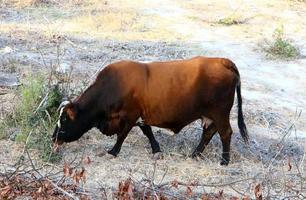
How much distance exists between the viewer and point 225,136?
786cm

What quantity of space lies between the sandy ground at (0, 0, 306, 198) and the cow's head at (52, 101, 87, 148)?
20 cm

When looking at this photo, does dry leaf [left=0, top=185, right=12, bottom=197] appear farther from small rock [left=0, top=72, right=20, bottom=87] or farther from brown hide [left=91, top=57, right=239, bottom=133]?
small rock [left=0, top=72, right=20, bottom=87]

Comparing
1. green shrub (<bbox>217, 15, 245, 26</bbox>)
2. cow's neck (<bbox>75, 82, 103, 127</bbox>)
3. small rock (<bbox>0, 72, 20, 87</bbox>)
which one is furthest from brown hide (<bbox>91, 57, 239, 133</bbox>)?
green shrub (<bbox>217, 15, 245, 26</bbox>)

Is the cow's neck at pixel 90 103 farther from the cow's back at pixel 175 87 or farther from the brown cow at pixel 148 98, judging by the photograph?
the cow's back at pixel 175 87

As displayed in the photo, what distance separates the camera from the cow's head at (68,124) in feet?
24.8

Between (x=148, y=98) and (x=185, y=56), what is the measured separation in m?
5.24

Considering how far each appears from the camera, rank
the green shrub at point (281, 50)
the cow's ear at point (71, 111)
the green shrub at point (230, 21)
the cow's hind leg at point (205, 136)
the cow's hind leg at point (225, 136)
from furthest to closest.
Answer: the green shrub at point (230, 21), the green shrub at point (281, 50), the cow's hind leg at point (205, 136), the cow's hind leg at point (225, 136), the cow's ear at point (71, 111)

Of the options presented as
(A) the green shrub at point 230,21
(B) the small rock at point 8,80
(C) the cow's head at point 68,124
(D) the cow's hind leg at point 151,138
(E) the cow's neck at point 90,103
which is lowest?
(A) the green shrub at point 230,21

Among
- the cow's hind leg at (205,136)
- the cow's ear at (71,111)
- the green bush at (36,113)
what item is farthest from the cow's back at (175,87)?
the green bush at (36,113)

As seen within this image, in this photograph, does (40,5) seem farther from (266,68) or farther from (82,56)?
(266,68)

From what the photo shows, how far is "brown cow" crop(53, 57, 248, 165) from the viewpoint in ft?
24.8

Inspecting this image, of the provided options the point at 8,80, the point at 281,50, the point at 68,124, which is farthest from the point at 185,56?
the point at 68,124

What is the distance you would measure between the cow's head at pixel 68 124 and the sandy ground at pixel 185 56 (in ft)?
0.67

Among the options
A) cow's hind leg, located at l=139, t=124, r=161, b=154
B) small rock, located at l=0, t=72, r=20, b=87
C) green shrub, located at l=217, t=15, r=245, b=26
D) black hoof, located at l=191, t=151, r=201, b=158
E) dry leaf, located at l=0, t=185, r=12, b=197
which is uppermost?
dry leaf, located at l=0, t=185, r=12, b=197
